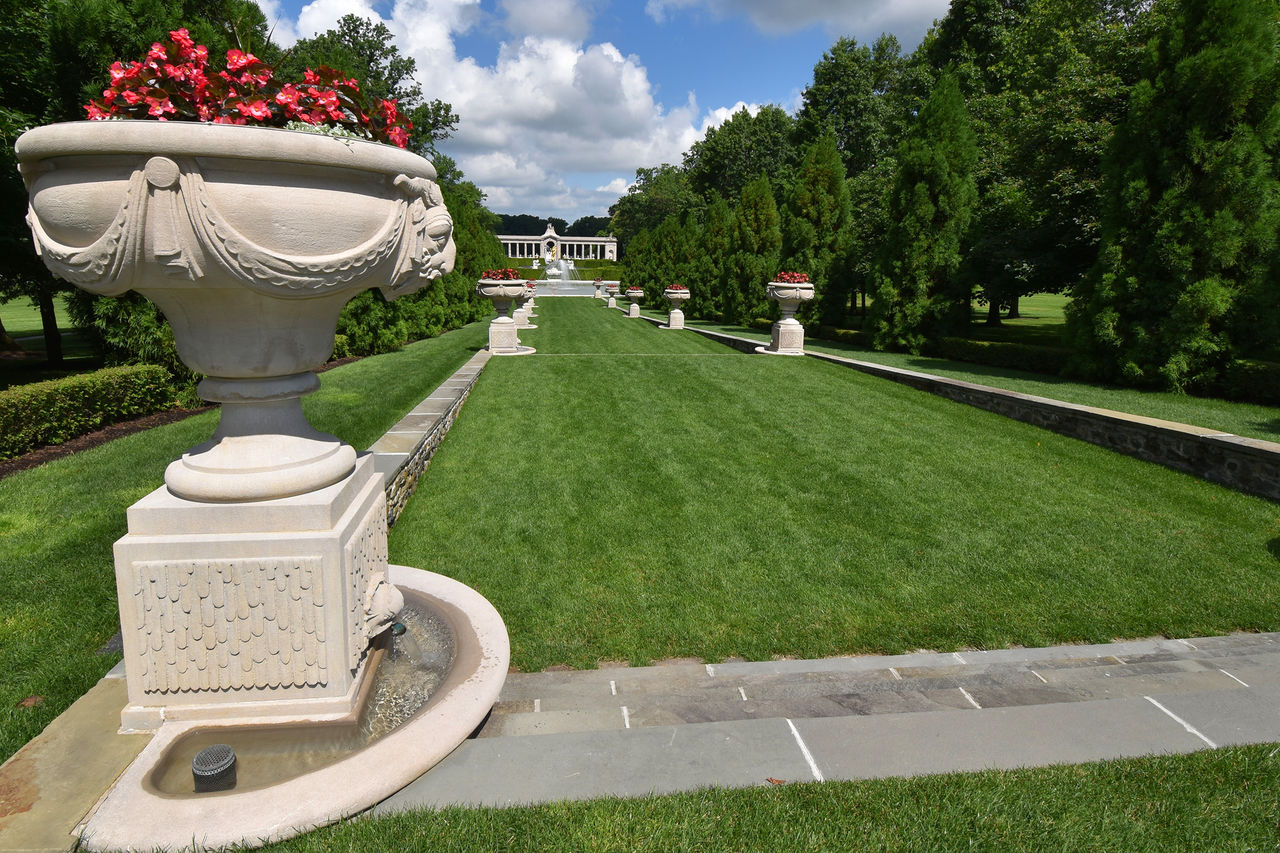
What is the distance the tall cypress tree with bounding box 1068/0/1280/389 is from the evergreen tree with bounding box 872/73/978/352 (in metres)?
4.33

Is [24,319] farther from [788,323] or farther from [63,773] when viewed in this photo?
[63,773]

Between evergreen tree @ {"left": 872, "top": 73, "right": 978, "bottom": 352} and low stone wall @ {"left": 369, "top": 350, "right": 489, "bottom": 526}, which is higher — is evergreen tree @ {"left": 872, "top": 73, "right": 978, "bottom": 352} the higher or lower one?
the higher one

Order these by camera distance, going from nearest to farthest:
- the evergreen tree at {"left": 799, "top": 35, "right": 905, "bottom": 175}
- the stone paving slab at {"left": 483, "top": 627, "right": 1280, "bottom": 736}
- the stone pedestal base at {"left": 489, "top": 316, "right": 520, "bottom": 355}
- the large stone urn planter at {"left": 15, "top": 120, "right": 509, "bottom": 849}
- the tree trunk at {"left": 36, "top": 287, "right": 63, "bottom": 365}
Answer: the large stone urn planter at {"left": 15, "top": 120, "right": 509, "bottom": 849}
the stone paving slab at {"left": 483, "top": 627, "right": 1280, "bottom": 736}
the tree trunk at {"left": 36, "top": 287, "right": 63, "bottom": 365}
the stone pedestal base at {"left": 489, "top": 316, "right": 520, "bottom": 355}
the evergreen tree at {"left": 799, "top": 35, "right": 905, "bottom": 175}

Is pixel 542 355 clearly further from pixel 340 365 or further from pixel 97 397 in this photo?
pixel 97 397

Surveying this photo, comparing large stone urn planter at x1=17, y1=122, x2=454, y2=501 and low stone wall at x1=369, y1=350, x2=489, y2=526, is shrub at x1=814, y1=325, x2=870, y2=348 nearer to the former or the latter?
low stone wall at x1=369, y1=350, x2=489, y2=526

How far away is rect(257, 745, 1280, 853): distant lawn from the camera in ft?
6.08

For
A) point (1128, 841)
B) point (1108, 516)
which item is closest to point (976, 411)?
point (1108, 516)

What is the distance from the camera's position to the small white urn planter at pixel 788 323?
45.3 feet

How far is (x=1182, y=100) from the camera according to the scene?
8.88 meters

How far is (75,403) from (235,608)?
7.10 meters

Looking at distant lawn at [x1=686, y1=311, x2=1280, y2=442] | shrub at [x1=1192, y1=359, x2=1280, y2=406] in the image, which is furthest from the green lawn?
shrub at [x1=1192, y1=359, x2=1280, y2=406]

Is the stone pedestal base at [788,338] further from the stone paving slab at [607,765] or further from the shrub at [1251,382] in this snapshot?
the stone paving slab at [607,765]

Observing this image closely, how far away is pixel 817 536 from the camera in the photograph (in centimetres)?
478

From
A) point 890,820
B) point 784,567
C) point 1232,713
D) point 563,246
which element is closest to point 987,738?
point 890,820
